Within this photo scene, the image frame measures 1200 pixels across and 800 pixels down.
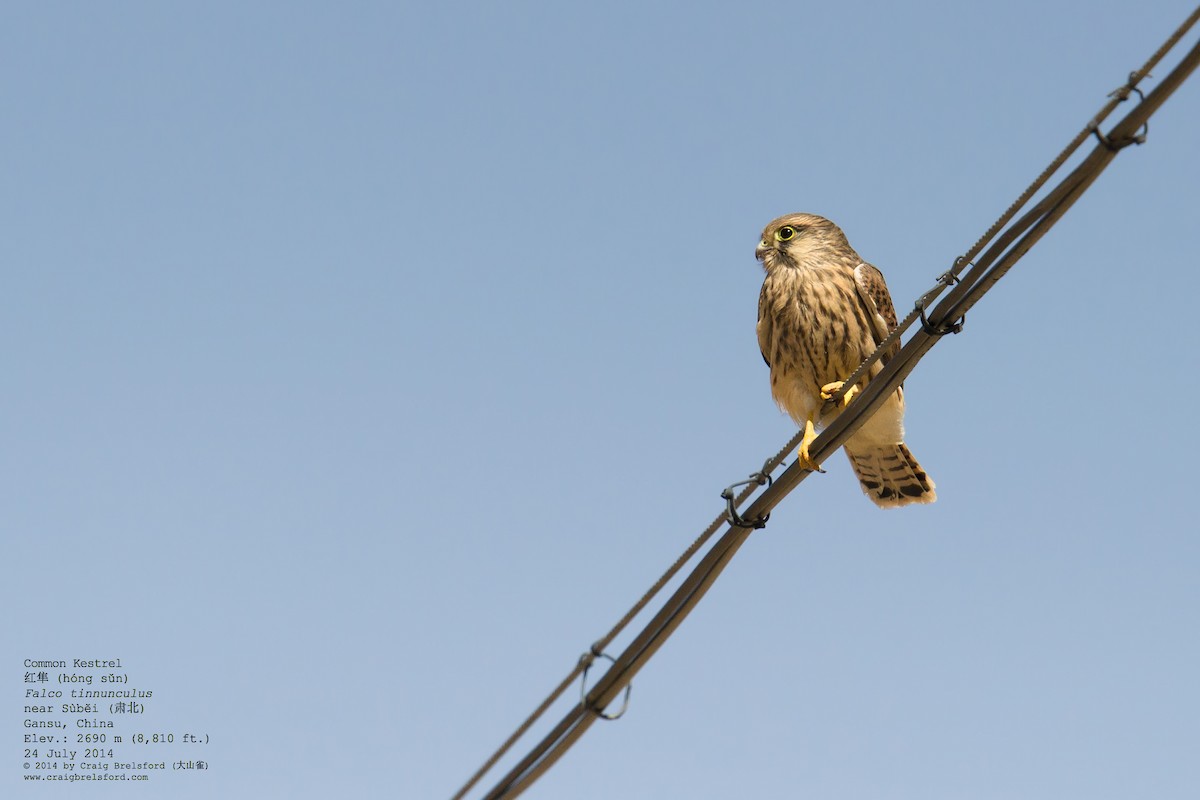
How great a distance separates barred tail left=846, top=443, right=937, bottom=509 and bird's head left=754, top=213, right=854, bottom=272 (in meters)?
1.11

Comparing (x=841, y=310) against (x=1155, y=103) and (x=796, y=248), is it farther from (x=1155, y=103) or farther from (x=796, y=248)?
(x=1155, y=103)

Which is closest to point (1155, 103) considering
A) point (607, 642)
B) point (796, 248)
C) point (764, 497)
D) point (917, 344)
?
point (917, 344)

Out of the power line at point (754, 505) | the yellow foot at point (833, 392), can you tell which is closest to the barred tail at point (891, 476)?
the yellow foot at point (833, 392)

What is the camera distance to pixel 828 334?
6.52m

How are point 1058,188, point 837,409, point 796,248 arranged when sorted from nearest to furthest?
point 1058,188 → point 837,409 → point 796,248

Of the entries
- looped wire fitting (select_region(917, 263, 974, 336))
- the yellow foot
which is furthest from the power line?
the yellow foot

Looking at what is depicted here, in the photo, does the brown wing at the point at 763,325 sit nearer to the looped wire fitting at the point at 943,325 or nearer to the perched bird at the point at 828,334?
the perched bird at the point at 828,334

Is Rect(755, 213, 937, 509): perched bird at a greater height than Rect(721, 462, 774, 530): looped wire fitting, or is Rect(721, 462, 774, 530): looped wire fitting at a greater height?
Rect(755, 213, 937, 509): perched bird

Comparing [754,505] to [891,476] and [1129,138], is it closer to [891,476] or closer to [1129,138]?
[1129,138]

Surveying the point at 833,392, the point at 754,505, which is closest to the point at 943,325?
the point at 754,505

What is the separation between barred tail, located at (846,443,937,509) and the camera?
6.88m

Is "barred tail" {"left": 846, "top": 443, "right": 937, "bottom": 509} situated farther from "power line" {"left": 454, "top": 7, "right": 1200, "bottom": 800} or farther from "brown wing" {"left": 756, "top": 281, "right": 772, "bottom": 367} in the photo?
"power line" {"left": 454, "top": 7, "right": 1200, "bottom": 800}

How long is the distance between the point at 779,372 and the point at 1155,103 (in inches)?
151

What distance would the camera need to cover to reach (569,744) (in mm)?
4039
